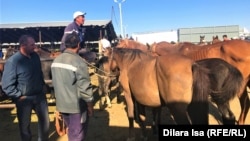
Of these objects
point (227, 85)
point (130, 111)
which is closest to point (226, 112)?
point (227, 85)

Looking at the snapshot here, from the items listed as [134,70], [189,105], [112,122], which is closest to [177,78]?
[189,105]

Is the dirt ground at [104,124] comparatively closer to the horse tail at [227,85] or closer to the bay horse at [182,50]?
Answer: the bay horse at [182,50]

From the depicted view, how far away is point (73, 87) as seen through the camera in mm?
3770

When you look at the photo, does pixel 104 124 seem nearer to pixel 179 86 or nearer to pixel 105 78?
pixel 105 78

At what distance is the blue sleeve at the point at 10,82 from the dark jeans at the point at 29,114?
0.67ft

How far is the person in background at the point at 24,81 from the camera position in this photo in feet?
14.1

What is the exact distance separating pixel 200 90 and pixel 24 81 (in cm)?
270

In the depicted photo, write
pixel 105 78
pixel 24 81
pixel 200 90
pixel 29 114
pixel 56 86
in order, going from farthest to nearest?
pixel 105 78
pixel 29 114
pixel 24 81
pixel 200 90
pixel 56 86

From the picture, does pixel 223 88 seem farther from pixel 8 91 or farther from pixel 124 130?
pixel 8 91

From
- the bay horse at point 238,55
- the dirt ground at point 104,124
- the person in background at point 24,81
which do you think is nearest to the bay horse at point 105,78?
the dirt ground at point 104,124

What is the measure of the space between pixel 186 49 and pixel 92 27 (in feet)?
30.3

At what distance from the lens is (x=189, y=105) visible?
430cm

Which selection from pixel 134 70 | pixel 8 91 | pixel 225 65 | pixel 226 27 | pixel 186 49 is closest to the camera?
pixel 8 91

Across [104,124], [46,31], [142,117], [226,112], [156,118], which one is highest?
[46,31]
